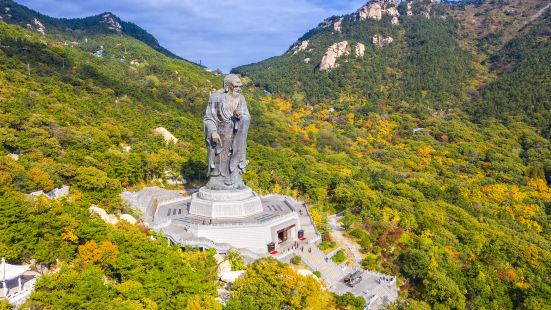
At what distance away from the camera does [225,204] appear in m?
→ 22.4

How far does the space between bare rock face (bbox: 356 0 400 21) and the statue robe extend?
11738 centimetres

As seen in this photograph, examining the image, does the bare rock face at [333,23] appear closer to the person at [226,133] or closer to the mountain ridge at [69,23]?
the mountain ridge at [69,23]

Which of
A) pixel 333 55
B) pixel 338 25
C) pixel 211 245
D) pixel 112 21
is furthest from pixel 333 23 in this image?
pixel 211 245

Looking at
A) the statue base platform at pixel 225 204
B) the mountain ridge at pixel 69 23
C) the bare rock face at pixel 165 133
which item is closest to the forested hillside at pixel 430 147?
the statue base platform at pixel 225 204

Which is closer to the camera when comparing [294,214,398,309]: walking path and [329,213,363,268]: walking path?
[294,214,398,309]: walking path

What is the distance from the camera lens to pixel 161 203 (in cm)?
2547

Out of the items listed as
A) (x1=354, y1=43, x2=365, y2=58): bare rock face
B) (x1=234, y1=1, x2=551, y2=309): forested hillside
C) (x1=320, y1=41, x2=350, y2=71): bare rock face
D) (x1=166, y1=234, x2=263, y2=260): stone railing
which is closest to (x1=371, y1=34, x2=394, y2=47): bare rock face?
(x1=234, y1=1, x2=551, y2=309): forested hillside

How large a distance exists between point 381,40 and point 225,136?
105m

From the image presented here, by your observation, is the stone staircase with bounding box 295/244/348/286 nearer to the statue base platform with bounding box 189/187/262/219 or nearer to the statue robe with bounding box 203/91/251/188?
the statue base platform with bounding box 189/187/262/219

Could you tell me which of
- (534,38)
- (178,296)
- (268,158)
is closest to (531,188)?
(268,158)

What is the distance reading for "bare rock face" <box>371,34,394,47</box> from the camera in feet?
382

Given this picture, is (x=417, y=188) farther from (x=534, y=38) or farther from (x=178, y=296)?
(x=534, y=38)

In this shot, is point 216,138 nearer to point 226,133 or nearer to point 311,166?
point 226,133

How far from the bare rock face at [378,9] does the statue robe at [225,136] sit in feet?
385
